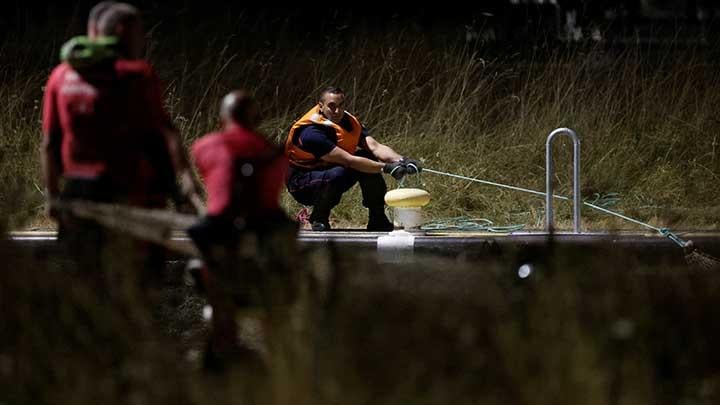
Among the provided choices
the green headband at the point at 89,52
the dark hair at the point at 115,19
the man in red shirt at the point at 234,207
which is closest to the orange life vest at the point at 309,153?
the dark hair at the point at 115,19

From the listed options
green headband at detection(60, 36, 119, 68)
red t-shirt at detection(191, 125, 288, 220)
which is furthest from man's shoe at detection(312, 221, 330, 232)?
red t-shirt at detection(191, 125, 288, 220)

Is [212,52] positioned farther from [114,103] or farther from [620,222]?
[114,103]

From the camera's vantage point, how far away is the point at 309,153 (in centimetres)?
1141

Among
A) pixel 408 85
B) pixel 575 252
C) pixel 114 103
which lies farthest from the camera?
pixel 408 85

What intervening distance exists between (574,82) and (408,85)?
4.98 ft

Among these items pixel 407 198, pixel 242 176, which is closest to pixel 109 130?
pixel 242 176

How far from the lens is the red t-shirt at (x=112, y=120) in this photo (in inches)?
205

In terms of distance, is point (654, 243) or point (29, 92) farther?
point (29, 92)

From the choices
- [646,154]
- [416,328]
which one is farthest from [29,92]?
[416,328]

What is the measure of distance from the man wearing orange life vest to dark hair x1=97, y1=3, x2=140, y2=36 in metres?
5.90

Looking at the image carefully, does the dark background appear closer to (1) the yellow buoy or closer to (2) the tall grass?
(2) the tall grass

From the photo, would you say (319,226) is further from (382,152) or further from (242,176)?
(242,176)

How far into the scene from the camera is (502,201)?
12812mm

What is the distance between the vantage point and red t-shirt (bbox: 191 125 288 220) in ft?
16.0
